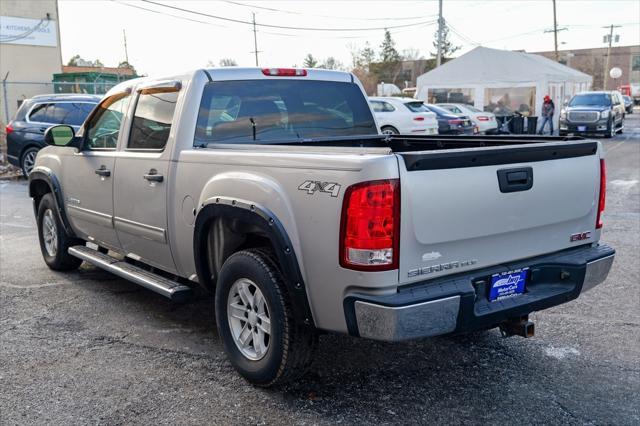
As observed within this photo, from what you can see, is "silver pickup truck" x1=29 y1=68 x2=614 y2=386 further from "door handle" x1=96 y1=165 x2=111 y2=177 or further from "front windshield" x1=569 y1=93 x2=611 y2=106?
"front windshield" x1=569 y1=93 x2=611 y2=106

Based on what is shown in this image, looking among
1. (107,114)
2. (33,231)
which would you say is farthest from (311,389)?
(33,231)

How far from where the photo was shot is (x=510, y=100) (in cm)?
2878

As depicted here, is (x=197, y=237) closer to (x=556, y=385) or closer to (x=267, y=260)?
(x=267, y=260)

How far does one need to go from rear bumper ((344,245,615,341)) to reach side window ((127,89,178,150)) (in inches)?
86.5

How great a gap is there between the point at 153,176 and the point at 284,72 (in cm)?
133

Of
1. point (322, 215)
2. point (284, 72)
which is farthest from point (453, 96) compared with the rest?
point (322, 215)

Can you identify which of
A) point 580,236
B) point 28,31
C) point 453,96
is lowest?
point 580,236

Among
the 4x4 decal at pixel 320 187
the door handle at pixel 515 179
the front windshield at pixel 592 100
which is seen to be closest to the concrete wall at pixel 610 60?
the front windshield at pixel 592 100

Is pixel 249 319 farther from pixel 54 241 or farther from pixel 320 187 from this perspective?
pixel 54 241

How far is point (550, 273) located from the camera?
369 centimetres

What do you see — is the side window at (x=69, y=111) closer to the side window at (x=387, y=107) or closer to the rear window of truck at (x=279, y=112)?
the side window at (x=387, y=107)

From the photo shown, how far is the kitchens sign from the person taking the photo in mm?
31891

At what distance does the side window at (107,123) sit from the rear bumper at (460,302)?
3041 mm

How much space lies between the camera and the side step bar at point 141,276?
438 centimetres
